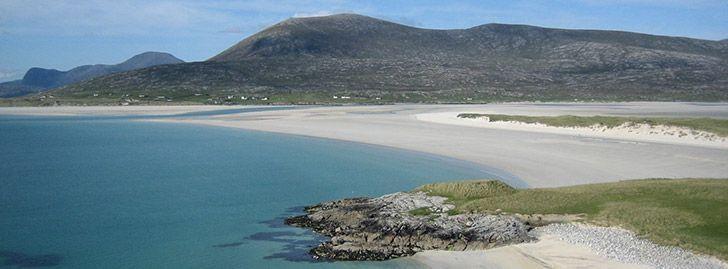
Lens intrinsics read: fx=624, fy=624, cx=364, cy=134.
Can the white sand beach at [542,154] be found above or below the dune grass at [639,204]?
below

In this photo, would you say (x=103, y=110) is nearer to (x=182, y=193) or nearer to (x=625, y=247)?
(x=182, y=193)

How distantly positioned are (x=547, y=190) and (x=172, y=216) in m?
15.8

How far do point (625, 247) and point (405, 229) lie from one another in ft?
22.8

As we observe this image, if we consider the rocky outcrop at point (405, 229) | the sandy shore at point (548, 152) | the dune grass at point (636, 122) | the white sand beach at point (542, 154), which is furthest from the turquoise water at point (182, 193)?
the dune grass at point (636, 122)

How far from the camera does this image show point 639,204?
69.8ft

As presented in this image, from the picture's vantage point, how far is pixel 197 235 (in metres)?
23.3

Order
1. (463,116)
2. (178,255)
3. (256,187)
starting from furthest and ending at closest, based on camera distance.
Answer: (463,116), (256,187), (178,255)

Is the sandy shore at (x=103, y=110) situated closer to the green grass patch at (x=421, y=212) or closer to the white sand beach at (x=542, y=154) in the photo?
the white sand beach at (x=542, y=154)

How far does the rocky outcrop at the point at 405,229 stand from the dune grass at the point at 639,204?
116cm

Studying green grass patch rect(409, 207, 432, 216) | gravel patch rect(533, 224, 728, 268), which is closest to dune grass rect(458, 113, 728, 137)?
gravel patch rect(533, 224, 728, 268)

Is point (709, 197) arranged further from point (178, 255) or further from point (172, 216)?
point (172, 216)

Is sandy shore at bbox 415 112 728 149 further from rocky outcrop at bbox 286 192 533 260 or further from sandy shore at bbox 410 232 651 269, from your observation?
sandy shore at bbox 410 232 651 269

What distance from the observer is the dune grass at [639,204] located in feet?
60.1

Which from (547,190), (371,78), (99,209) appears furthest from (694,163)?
(371,78)
